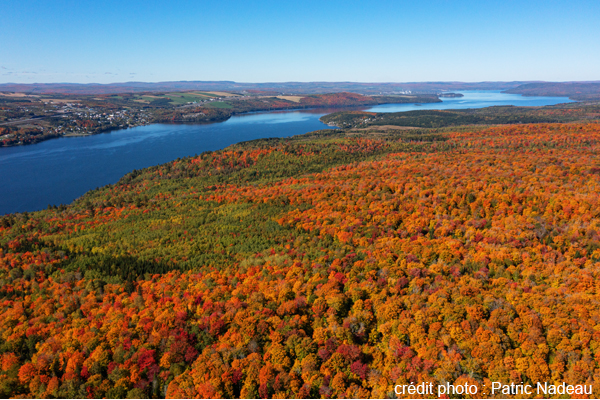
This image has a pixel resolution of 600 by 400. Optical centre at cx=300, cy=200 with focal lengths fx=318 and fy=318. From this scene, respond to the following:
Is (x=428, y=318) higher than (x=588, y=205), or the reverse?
(x=588, y=205)

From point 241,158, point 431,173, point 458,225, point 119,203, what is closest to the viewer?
point 458,225

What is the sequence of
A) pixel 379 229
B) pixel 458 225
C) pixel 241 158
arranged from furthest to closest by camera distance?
1. pixel 241 158
2. pixel 379 229
3. pixel 458 225

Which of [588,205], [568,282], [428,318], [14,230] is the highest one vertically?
[588,205]

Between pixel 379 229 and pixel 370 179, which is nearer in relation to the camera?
pixel 379 229

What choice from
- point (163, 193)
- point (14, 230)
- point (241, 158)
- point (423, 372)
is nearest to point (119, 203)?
point (163, 193)

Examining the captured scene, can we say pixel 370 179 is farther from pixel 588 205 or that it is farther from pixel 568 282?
pixel 568 282

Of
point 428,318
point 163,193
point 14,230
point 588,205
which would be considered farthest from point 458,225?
point 14,230
